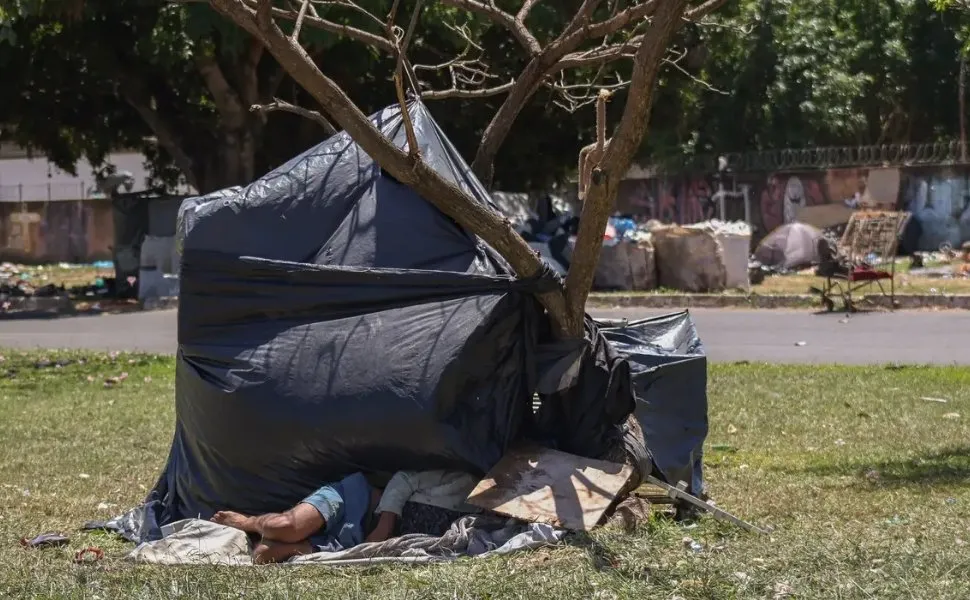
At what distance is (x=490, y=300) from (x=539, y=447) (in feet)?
2.26

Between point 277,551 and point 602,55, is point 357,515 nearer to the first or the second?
point 277,551

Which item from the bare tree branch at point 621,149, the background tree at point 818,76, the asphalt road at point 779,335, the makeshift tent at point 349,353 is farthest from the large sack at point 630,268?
the bare tree branch at point 621,149

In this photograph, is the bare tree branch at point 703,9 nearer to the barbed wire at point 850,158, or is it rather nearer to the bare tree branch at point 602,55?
the bare tree branch at point 602,55

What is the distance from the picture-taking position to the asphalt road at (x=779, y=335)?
42.1 ft

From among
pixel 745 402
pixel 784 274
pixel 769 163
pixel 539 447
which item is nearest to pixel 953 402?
pixel 745 402

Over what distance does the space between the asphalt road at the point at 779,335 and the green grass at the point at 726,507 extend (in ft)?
5.01

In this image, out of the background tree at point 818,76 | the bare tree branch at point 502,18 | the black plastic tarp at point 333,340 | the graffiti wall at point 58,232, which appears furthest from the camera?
the graffiti wall at point 58,232

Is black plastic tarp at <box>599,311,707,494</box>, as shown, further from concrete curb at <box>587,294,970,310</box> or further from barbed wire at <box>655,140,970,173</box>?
barbed wire at <box>655,140,970,173</box>

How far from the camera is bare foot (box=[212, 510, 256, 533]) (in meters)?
5.46

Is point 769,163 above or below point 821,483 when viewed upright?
above

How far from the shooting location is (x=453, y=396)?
17.8 ft

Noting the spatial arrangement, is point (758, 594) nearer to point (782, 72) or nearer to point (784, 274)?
point (784, 274)

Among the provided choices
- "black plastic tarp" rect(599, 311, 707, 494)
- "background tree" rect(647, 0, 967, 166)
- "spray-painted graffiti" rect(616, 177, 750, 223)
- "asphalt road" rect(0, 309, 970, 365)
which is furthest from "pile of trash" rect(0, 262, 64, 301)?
"black plastic tarp" rect(599, 311, 707, 494)

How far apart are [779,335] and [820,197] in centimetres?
1359
